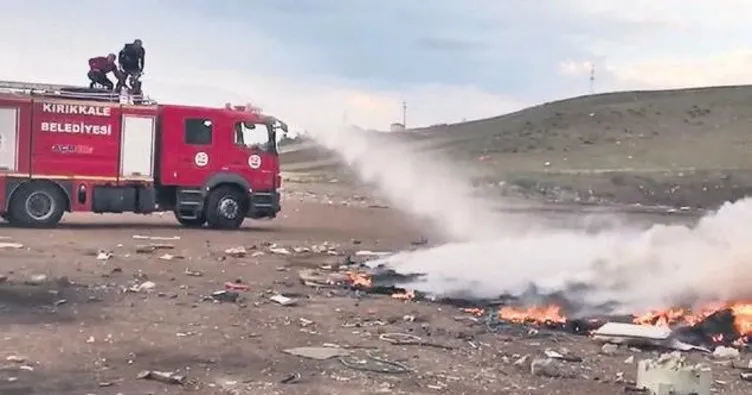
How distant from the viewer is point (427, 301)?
13375 mm

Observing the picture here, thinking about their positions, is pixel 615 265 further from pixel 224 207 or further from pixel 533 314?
pixel 224 207

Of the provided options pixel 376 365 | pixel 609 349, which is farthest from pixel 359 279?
pixel 376 365

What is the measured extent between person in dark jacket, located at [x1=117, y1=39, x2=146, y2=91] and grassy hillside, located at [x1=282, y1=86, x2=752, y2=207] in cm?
1901

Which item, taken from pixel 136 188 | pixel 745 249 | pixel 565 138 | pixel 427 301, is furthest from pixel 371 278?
pixel 565 138

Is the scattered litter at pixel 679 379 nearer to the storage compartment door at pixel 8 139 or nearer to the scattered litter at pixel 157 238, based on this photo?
the scattered litter at pixel 157 238

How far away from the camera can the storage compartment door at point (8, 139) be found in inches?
866

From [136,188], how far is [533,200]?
2517cm

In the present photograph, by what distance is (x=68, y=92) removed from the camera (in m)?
22.8

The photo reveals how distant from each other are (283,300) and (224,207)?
11561 millimetres

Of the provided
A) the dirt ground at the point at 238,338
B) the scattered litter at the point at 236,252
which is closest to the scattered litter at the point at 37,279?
the dirt ground at the point at 238,338

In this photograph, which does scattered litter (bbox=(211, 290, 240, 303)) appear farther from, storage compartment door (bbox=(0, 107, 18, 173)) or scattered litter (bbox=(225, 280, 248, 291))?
storage compartment door (bbox=(0, 107, 18, 173))

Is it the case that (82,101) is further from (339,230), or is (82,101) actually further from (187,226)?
A: (339,230)

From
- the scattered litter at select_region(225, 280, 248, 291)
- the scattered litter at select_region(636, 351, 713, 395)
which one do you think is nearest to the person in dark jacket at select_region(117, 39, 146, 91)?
the scattered litter at select_region(225, 280, 248, 291)

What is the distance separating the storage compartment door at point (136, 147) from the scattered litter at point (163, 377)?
50.1 ft
